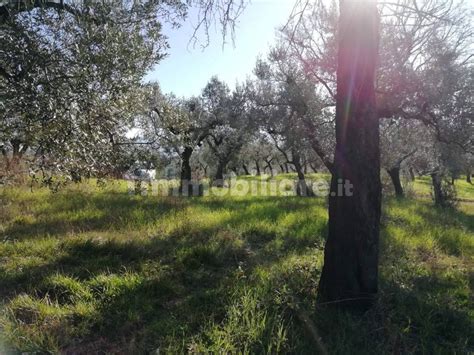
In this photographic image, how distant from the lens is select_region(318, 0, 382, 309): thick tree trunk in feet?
11.6

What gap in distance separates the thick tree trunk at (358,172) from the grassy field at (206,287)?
30 cm

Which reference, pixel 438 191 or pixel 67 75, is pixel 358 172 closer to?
pixel 67 75

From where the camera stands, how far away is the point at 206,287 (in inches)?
165

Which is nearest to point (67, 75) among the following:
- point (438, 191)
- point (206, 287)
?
point (206, 287)

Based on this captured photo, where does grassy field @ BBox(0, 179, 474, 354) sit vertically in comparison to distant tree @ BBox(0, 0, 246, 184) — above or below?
below

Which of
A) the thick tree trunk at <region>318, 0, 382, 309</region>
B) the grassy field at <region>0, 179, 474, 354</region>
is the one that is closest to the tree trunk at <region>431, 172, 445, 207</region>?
the grassy field at <region>0, 179, 474, 354</region>

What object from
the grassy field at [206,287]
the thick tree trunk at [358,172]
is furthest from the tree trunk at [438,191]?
the thick tree trunk at [358,172]

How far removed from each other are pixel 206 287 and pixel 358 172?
221cm

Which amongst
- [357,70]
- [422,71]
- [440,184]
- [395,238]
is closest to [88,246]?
[357,70]

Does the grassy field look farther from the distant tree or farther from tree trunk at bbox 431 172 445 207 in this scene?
tree trunk at bbox 431 172 445 207

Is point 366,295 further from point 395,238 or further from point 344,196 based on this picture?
point 395,238

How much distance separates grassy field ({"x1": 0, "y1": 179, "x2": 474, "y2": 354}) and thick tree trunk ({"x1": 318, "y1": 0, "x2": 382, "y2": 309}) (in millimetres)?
301

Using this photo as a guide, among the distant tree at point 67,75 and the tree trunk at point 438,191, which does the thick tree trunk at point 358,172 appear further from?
the tree trunk at point 438,191

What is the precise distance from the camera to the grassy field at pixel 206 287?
3035 mm
